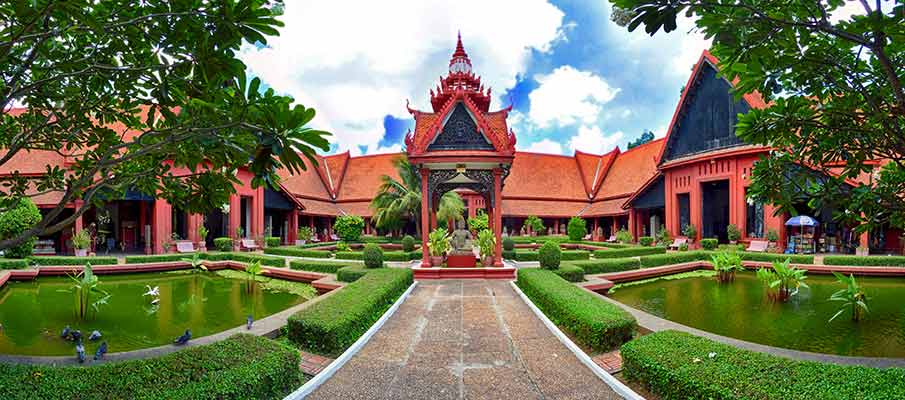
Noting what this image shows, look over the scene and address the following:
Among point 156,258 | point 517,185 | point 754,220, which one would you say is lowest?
point 156,258

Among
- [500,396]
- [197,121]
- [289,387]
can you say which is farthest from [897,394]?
[197,121]

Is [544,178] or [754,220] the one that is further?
[544,178]

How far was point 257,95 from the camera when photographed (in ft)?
9.45

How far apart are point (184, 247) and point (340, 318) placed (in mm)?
17234

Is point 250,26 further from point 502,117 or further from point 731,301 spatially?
point 502,117

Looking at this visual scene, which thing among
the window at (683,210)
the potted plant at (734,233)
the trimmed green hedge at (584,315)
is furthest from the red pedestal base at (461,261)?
the window at (683,210)

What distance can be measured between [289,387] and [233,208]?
19793mm

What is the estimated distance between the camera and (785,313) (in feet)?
26.3

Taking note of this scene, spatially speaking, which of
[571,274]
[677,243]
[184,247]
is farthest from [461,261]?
[677,243]

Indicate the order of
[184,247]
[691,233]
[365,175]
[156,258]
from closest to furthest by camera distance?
[156,258]
[184,247]
[691,233]
[365,175]

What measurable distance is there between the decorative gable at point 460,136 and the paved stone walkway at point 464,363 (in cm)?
610

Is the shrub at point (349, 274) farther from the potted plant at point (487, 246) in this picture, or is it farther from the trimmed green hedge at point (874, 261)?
the trimmed green hedge at point (874, 261)

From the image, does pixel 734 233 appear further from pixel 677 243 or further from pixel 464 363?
pixel 464 363

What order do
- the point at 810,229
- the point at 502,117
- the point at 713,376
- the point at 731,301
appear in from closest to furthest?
the point at 713,376
the point at 731,301
the point at 502,117
the point at 810,229
